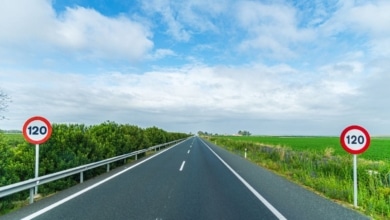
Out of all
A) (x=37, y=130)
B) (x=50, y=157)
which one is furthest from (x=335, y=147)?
(x=37, y=130)

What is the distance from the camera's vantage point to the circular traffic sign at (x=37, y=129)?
8531 mm

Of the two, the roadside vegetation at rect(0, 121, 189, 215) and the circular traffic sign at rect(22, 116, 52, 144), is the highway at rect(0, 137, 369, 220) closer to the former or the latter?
the roadside vegetation at rect(0, 121, 189, 215)

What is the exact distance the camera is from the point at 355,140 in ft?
26.9

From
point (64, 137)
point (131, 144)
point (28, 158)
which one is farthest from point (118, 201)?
point (131, 144)

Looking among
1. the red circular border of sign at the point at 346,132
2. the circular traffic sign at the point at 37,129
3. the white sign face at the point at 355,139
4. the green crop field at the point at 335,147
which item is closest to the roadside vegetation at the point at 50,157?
the circular traffic sign at the point at 37,129

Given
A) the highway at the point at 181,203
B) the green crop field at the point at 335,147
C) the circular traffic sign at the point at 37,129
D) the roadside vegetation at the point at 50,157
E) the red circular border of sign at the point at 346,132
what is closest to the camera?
the highway at the point at 181,203

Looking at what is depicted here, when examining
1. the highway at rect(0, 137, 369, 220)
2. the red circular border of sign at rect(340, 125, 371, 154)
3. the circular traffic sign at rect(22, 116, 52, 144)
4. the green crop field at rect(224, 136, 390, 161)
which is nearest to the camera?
the highway at rect(0, 137, 369, 220)

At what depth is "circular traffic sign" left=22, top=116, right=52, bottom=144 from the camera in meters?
8.53

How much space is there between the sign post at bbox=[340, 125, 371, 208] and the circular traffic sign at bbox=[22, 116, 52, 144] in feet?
26.8

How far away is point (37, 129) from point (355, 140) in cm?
873

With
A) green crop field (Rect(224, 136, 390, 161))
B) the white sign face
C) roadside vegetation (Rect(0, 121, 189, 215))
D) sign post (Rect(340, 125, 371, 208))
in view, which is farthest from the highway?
green crop field (Rect(224, 136, 390, 161))

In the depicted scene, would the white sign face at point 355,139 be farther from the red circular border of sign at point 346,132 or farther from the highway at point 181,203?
the highway at point 181,203

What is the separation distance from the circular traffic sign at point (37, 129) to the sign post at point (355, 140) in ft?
26.8

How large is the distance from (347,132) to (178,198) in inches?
191
